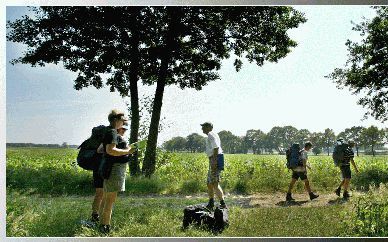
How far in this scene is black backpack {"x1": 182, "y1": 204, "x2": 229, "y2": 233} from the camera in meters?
7.45

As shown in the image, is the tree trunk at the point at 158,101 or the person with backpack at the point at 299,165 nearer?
the person with backpack at the point at 299,165

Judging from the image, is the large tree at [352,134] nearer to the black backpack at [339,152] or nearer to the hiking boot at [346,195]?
the black backpack at [339,152]

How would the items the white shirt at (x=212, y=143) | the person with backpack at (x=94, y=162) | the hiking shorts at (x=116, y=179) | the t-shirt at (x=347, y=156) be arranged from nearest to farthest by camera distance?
the hiking shorts at (x=116, y=179) → the person with backpack at (x=94, y=162) → the white shirt at (x=212, y=143) → the t-shirt at (x=347, y=156)

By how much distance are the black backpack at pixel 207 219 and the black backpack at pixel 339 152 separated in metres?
2.48

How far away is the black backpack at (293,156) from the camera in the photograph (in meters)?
8.83

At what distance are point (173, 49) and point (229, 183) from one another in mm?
2558

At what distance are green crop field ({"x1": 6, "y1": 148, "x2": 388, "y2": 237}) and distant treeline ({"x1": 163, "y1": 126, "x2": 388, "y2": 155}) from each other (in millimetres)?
157

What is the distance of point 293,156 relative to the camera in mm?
8867

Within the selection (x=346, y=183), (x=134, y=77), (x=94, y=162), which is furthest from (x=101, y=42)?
(x=346, y=183)

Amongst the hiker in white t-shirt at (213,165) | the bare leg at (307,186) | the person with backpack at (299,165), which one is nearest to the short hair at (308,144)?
the person with backpack at (299,165)

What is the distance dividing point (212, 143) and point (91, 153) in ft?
5.70

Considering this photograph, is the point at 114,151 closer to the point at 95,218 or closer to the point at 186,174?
the point at 95,218

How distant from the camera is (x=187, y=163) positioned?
30.7ft

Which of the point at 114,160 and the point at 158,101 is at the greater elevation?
the point at 158,101
